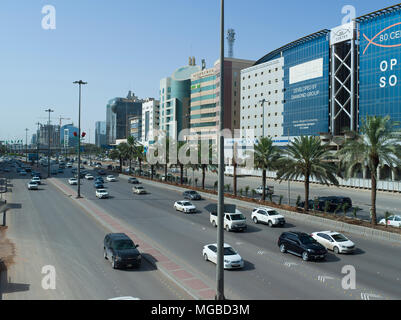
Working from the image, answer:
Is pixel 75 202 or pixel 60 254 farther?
pixel 75 202

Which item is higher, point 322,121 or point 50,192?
point 322,121

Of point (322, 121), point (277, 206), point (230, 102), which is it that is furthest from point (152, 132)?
point (277, 206)

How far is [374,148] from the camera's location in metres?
27.7

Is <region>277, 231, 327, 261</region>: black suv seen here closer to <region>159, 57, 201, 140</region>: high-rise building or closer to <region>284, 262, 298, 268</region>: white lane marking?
<region>284, 262, 298, 268</region>: white lane marking

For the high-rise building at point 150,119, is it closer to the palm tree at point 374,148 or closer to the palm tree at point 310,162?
the palm tree at point 310,162

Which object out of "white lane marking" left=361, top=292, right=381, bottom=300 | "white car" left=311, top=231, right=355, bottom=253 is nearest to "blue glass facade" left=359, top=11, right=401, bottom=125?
"white car" left=311, top=231, right=355, bottom=253

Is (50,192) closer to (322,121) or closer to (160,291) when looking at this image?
(160,291)

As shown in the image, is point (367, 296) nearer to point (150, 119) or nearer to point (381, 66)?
point (381, 66)

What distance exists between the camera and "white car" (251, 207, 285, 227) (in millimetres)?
30141

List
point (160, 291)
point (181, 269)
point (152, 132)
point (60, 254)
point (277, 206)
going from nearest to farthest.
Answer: point (160, 291)
point (181, 269)
point (60, 254)
point (277, 206)
point (152, 132)

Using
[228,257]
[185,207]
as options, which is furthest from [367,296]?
[185,207]

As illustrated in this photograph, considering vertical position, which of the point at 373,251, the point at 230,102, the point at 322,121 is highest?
the point at 230,102
